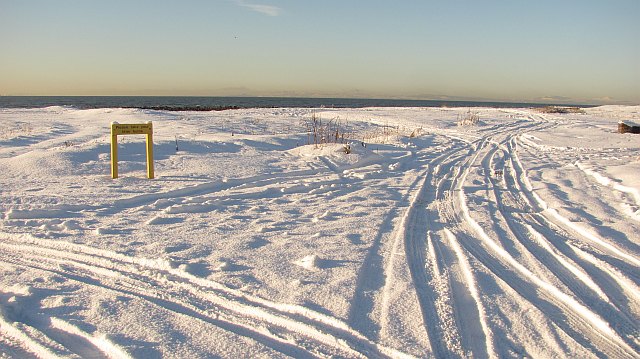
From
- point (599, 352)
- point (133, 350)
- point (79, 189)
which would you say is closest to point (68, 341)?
point (133, 350)

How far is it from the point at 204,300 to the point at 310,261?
3.83 feet

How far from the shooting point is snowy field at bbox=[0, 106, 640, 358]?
129 inches

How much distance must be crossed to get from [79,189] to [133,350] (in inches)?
206

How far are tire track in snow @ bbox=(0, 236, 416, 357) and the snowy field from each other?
2cm

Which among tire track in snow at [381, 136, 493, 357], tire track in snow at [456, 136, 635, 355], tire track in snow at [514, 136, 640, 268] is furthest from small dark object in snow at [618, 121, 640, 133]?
tire track in snow at [456, 136, 635, 355]

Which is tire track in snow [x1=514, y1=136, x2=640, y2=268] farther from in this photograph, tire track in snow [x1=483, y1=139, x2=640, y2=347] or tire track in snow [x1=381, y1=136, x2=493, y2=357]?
tire track in snow [x1=381, y1=136, x2=493, y2=357]

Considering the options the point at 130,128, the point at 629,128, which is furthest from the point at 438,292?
the point at 629,128

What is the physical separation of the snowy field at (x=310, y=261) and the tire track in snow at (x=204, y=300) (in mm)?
16

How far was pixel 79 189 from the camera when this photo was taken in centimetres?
753

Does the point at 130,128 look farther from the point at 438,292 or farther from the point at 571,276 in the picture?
the point at 571,276

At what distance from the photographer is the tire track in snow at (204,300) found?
3.21 meters

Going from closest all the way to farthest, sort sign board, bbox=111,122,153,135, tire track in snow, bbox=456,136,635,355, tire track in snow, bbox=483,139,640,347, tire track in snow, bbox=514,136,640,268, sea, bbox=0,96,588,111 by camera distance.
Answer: tire track in snow, bbox=456,136,635,355 < tire track in snow, bbox=483,139,640,347 < tire track in snow, bbox=514,136,640,268 < sign board, bbox=111,122,153,135 < sea, bbox=0,96,588,111

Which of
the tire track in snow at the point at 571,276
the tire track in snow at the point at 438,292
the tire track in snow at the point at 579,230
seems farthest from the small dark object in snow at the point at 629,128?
the tire track in snow at the point at 438,292

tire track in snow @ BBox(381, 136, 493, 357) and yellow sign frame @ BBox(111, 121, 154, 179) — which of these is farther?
yellow sign frame @ BBox(111, 121, 154, 179)
